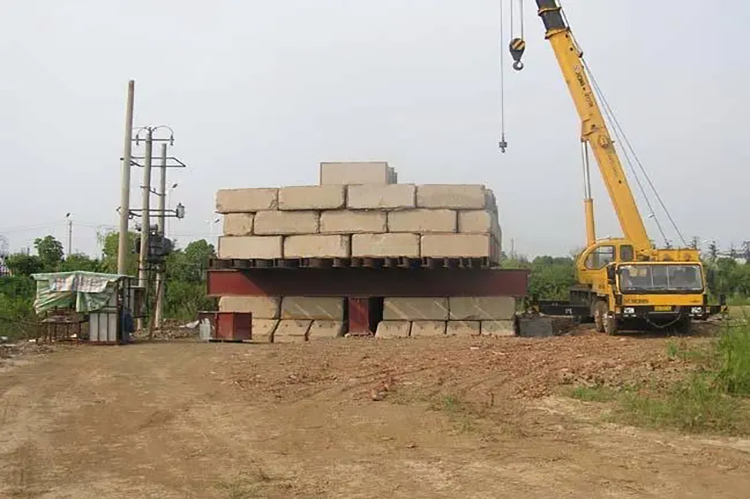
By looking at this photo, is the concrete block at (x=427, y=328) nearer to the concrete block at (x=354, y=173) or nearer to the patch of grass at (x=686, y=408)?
the concrete block at (x=354, y=173)

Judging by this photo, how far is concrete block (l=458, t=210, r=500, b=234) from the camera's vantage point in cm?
2048

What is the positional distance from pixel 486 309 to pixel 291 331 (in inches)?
213

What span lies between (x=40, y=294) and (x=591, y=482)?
15777 mm

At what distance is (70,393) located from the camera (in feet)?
37.4

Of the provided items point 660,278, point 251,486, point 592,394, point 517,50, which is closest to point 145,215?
point 517,50

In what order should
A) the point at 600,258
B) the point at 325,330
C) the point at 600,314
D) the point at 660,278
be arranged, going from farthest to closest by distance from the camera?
the point at 600,258 < the point at 325,330 < the point at 600,314 < the point at 660,278

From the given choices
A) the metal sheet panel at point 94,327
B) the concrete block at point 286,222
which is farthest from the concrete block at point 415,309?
the metal sheet panel at point 94,327

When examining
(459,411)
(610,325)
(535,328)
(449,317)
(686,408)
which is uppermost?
(449,317)

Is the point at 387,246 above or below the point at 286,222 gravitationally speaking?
below

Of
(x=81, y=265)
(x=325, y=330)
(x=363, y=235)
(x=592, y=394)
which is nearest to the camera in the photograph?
(x=592, y=394)

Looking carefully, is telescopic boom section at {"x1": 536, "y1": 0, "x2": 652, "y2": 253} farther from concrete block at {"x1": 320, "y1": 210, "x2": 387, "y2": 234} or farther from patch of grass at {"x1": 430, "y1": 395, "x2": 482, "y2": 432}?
patch of grass at {"x1": 430, "y1": 395, "x2": 482, "y2": 432}

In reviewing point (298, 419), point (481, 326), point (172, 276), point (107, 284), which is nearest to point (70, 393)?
Answer: point (298, 419)

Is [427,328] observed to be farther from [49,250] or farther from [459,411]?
[49,250]

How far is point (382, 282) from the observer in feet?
71.7
